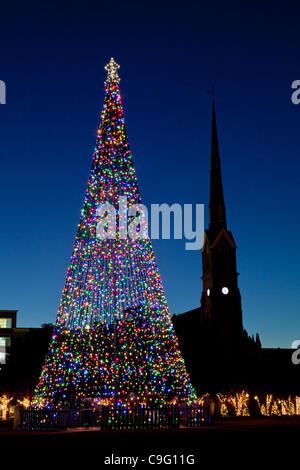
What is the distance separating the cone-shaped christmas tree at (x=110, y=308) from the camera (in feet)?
66.2

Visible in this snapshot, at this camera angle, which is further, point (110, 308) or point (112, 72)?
point (112, 72)

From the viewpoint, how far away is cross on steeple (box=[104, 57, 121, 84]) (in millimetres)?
21953

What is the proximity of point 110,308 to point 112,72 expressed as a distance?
30.5ft

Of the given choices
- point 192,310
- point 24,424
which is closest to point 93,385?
point 24,424

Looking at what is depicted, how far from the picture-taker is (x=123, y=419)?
19578mm

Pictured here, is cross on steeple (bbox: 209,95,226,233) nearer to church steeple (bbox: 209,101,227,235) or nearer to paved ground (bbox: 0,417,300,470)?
church steeple (bbox: 209,101,227,235)

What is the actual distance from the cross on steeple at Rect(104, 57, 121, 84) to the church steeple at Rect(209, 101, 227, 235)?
203ft

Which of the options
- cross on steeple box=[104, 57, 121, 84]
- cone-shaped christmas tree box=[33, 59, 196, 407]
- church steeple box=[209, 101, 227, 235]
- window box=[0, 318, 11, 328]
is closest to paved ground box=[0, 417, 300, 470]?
cone-shaped christmas tree box=[33, 59, 196, 407]

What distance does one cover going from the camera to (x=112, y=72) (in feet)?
72.3
